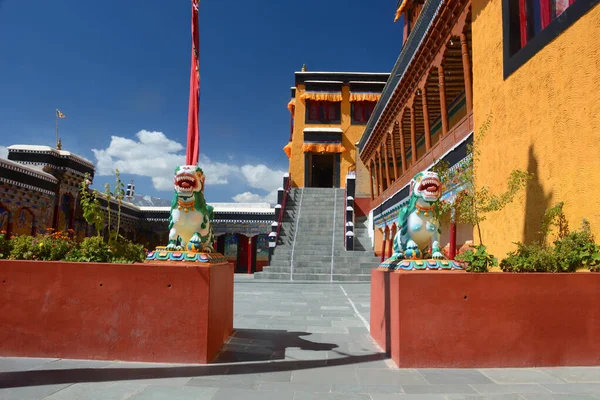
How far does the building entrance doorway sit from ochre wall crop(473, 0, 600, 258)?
23.2 meters

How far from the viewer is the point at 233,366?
14.2ft

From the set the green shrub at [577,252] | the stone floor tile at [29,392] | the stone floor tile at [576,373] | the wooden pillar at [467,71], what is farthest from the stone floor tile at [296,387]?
the wooden pillar at [467,71]

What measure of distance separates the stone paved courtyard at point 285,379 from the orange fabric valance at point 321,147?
24210mm

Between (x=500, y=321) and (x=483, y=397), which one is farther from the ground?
(x=500, y=321)

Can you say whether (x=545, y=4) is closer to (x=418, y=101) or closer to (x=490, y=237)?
(x=490, y=237)

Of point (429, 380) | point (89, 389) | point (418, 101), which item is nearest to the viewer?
point (89, 389)

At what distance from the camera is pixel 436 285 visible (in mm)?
4324

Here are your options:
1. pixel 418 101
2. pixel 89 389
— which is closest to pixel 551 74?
pixel 89 389

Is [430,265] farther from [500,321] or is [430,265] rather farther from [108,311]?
[108,311]

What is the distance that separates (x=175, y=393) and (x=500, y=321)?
2.99 metres

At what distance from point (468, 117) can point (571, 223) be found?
388 cm

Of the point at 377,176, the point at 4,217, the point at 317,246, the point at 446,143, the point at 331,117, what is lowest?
the point at 317,246

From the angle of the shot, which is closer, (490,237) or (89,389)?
(89,389)

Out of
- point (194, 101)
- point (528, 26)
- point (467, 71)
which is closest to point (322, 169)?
point (467, 71)
